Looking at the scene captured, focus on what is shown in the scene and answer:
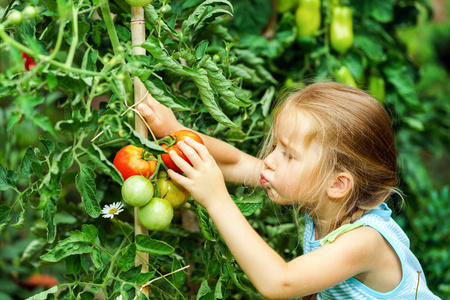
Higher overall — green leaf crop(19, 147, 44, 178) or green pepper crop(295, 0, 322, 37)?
green leaf crop(19, 147, 44, 178)

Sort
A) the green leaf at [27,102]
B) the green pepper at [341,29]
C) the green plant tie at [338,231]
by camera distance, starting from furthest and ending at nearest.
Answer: the green pepper at [341,29], the green plant tie at [338,231], the green leaf at [27,102]

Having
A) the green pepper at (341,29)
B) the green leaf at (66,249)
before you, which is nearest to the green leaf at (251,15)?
the green pepper at (341,29)

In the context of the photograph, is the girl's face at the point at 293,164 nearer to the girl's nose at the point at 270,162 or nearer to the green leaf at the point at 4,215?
the girl's nose at the point at 270,162

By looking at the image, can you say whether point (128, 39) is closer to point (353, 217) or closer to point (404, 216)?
point (353, 217)

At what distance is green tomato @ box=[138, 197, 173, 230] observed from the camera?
0.88 meters

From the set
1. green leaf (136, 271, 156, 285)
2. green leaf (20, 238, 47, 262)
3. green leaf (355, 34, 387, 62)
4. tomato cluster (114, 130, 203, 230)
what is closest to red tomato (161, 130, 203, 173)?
tomato cluster (114, 130, 203, 230)

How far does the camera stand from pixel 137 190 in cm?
85

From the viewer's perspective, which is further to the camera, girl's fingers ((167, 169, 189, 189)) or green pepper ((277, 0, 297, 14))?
green pepper ((277, 0, 297, 14))

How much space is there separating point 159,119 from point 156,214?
0.23 meters

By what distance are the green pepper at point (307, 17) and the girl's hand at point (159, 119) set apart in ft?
2.70

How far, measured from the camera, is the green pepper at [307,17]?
1697 millimetres

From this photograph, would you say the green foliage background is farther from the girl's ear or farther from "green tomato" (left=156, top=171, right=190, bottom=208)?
the girl's ear

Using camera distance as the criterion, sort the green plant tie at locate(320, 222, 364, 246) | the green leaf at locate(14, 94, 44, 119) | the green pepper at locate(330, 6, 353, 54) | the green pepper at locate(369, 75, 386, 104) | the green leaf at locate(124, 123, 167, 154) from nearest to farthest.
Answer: the green leaf at locate(14, 94, 44, 119)
the green leaf at locate(124, 123, 167, 154)
the green plant tie at locate(320, 222, 364, 246)
the green pepper at locate(330, 6, 353, 54)
the green pepper at locate(369, 75, 386, 104)

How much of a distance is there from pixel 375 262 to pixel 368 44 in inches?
40.9
